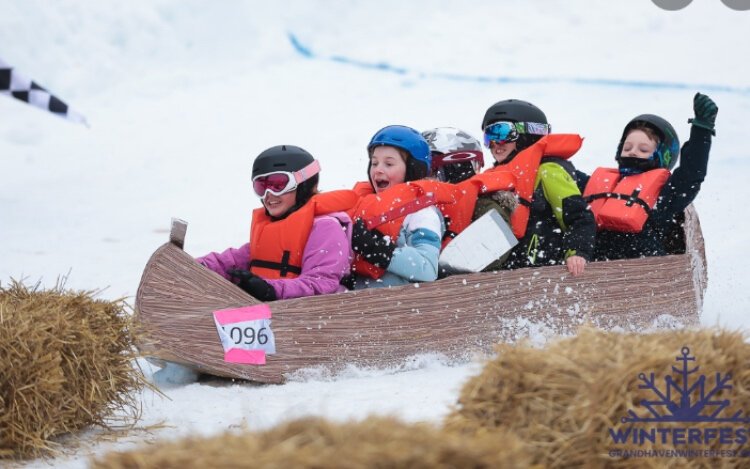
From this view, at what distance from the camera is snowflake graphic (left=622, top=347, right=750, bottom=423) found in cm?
241

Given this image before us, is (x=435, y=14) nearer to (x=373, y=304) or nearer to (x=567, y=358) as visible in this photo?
(x=373, y=304)

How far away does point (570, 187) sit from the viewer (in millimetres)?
5477

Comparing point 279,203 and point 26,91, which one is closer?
point 279,203

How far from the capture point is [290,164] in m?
4.93

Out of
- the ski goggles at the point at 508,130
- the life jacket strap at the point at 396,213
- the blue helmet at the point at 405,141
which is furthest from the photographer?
Answer: the ski goggles at the point at 508,130

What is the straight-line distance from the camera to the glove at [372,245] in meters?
4.96

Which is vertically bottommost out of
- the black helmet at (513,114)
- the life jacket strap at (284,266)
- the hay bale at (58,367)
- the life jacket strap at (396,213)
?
the hay bale at (58,367)

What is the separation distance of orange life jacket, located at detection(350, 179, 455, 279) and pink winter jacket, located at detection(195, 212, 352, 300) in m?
0.09

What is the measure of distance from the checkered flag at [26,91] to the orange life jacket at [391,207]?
6435mm

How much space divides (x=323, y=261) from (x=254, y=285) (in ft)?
1.33

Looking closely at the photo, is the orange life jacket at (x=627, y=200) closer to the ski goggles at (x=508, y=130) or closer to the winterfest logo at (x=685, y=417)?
the ski goggles at (x=508, y=130)

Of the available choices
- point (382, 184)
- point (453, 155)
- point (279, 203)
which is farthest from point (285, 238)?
point (453, 155)

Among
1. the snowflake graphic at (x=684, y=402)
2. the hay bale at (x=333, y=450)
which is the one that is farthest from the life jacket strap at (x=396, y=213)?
the hay bale at (x=333, y=450)

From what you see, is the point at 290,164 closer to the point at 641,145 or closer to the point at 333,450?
the point at 641,145
